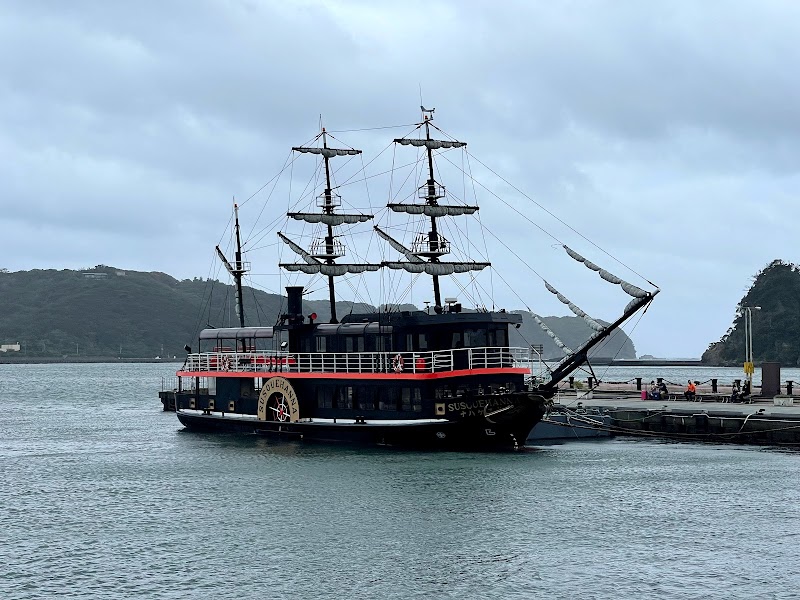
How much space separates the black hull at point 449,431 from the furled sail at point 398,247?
11.8 metres

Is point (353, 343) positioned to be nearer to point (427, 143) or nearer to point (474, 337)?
point (474, 337)

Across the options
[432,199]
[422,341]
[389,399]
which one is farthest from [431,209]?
[389,399]

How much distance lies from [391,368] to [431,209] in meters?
13.0

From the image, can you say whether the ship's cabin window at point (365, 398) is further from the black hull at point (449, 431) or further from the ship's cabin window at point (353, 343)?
the ship's cabin window at point (353, 343)

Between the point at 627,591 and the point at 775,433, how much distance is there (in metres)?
30.0

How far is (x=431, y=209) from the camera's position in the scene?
61969mm

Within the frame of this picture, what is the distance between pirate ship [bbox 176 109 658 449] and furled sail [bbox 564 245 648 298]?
0.19ft

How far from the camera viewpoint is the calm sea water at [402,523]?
3012 cm

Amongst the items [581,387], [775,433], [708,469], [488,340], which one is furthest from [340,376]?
[581,387]

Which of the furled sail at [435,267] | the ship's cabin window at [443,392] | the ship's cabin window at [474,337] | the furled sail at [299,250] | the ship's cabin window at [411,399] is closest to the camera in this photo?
the ship's cabin window at [443,392]

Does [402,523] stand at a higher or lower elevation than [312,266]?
lower

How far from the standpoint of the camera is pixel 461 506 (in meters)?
39.6

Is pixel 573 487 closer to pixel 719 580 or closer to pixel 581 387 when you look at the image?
pixel 719 580

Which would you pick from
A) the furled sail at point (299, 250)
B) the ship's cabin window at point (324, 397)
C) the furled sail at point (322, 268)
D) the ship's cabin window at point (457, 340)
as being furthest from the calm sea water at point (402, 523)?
the furled sail at point (299, 250)
